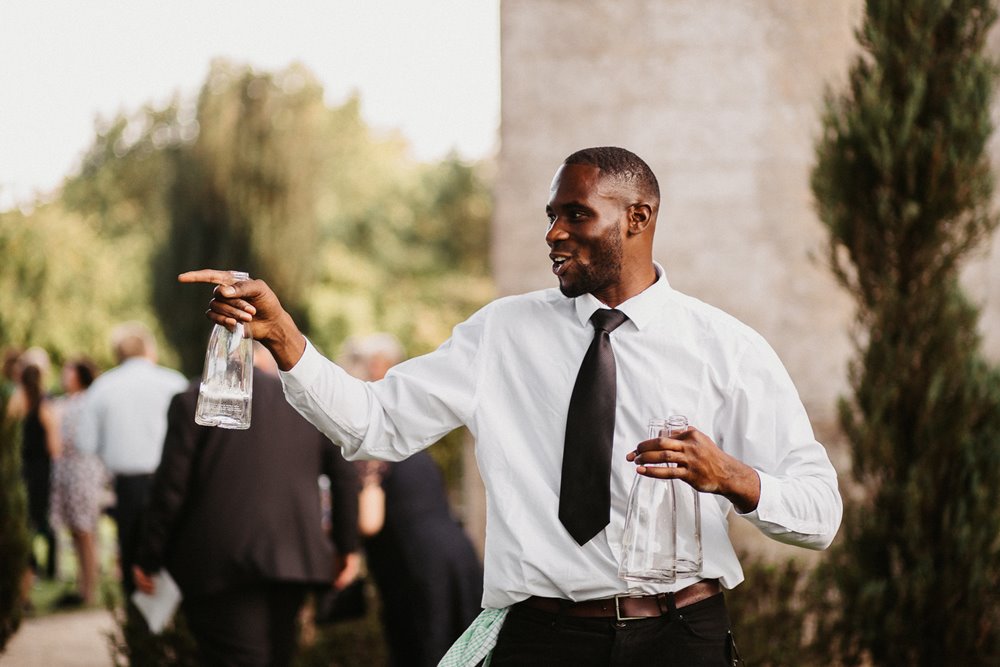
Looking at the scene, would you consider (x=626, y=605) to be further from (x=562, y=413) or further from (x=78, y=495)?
(x=78, y=495)

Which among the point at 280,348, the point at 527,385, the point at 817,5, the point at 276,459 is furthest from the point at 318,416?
the point at 817,5

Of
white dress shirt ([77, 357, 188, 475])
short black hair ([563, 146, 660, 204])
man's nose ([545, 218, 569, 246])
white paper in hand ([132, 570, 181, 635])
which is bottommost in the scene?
white paper in hand ([132, 570, 181, 635])

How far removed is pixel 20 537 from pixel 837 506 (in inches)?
167

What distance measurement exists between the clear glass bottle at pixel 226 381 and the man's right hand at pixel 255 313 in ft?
0.16

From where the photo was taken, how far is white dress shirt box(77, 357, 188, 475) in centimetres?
902

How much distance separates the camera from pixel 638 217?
296 cm

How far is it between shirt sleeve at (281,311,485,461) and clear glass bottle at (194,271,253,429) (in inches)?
4.8

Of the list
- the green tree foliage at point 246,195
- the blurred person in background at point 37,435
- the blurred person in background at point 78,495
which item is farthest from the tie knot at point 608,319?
the green tree foliage at point 246,195

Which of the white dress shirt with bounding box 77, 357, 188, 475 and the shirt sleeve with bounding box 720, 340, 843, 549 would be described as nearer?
the shirt sleeve with bounding box 720, 340, 843, 549

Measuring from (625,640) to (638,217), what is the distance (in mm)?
968

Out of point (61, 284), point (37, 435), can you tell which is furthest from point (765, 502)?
point (61, 284)

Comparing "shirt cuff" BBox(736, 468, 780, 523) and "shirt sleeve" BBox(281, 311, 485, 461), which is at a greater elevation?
"shirt sleeve" BBox(281, 311, 485, 461)

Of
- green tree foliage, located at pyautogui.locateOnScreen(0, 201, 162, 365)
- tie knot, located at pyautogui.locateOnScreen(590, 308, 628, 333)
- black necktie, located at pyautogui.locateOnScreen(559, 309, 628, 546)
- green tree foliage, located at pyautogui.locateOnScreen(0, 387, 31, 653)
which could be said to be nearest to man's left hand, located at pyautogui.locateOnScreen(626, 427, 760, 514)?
black necktie, located at pyautogui.locateOnScreen(559, 309, 628, 546)

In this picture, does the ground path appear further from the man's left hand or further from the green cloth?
the man's left hand
